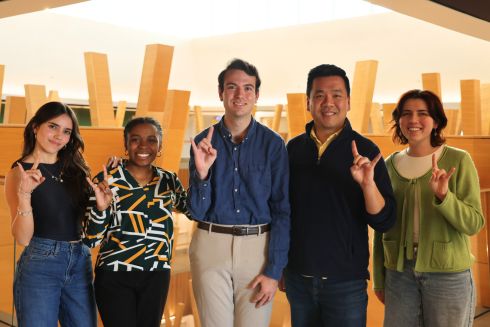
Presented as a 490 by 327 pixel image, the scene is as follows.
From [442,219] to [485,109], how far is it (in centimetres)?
312

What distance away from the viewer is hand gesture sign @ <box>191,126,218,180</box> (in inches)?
76.4

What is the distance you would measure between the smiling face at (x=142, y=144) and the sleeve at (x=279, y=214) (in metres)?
0.47

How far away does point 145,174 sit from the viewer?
2199mm

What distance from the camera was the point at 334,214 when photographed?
6.61 feet

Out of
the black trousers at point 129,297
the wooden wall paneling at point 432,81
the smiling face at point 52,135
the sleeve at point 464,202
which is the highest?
the wooden wall paneling at point 432,81

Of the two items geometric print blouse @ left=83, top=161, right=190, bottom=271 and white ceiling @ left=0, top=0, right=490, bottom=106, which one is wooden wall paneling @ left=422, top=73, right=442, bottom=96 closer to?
geometric print blouse @ left=83, top=161, right=190, bottom=271

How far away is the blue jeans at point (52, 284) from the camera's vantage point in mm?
2100

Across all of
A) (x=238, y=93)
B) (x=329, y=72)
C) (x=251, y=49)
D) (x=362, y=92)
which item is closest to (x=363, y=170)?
(x=329, y=72)

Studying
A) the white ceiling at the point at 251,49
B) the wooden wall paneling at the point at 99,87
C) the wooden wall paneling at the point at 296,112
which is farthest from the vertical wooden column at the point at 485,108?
the wooden wall paneling at the point at 99,87

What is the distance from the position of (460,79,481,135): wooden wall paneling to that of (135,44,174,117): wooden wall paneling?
2393 mm

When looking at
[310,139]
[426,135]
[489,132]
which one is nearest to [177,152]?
[310,139]

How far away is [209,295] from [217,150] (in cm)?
50

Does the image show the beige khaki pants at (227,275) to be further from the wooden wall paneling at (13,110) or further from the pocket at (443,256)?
the wooden wall paneling at (13,110)

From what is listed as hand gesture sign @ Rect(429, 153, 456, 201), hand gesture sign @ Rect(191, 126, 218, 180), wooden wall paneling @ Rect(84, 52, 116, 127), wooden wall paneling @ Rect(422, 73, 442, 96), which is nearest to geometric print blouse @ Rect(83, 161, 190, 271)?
hand gesture sign @ Rect(191, 126, 218, 180)
